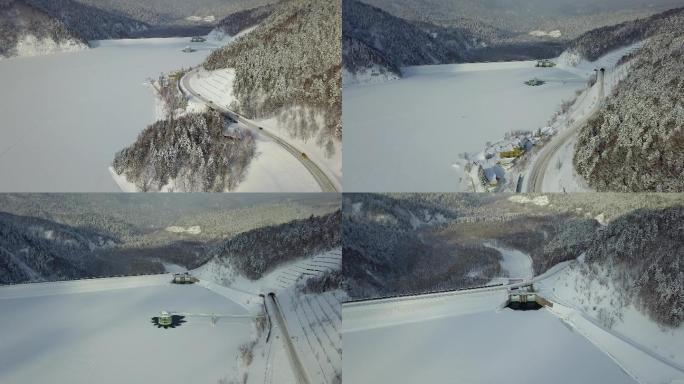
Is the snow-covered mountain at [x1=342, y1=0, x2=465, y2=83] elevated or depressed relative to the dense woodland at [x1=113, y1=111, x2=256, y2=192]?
elevated

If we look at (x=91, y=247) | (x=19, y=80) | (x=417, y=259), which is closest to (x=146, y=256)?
(x=91, y=247)

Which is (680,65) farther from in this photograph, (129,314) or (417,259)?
(129,314)

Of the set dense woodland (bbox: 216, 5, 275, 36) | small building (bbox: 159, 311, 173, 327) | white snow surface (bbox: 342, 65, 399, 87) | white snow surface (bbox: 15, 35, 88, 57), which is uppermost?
dense woodland (bbox: 216, 5, 275, 36)

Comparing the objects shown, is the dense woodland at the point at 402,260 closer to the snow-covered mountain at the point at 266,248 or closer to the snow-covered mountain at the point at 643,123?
the snow-covered mountain at the point at 266,248

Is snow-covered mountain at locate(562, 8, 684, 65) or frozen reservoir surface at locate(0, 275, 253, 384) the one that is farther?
frozen reservoir surface at locate(0, 275, 253, 384)

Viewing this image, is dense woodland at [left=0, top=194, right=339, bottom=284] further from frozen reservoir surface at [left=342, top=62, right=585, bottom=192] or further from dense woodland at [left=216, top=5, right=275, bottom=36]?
dense woodland at [left=216, top=5, right=275, bottom=36]

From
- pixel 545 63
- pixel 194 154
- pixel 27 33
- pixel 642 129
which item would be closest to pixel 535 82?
pixel 545 63

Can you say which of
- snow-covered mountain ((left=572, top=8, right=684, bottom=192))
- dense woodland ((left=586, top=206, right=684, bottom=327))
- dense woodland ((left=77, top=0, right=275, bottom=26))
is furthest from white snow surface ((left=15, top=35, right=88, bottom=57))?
dense woodland ((left=586, top=206, right=684, bottom=327))

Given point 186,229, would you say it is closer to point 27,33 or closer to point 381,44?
point 27,33
